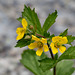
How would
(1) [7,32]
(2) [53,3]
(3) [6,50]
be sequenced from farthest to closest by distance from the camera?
(2) [53,3], (1) [7,32], (3) [6,50]

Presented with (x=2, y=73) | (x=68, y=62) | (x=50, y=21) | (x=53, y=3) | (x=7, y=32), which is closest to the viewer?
(x=50, y=21)

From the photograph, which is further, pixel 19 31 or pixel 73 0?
pixel 73 0

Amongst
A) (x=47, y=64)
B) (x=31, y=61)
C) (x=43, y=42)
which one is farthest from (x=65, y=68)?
(x=43, y=42)

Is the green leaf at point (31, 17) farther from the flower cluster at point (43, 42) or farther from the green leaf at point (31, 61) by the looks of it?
the green leaf at point (31, 61)

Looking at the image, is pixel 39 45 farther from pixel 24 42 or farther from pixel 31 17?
pixel 31 17

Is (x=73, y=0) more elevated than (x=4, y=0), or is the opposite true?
(x=4, y=0)

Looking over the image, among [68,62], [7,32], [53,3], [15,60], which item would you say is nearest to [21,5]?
[53,3]

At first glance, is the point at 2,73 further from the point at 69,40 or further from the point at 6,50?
the point at 69,40

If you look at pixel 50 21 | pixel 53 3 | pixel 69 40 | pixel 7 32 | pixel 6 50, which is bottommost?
pixel 69 40

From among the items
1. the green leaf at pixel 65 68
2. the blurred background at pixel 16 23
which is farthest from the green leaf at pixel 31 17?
the blurred background at pixel 16 23
